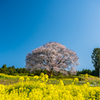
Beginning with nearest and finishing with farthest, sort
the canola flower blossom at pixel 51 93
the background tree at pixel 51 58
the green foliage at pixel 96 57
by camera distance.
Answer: the canola flower blossom at pixel 51 93
the background tree at pixel 51 58
the green foliage at pixel 96 57

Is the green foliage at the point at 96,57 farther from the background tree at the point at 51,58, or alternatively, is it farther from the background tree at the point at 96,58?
the background tree at the point at 51,58

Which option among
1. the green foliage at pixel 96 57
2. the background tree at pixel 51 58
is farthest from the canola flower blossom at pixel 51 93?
the green foliage at pixel 96 57

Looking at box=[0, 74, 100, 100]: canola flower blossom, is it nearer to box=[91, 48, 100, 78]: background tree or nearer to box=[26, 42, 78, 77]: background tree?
box=[26, 42, 78, 77]: background tree

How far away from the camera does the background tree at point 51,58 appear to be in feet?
58.0

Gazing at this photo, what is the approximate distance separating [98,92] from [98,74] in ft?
78.4

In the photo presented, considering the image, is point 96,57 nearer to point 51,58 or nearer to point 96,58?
point 96,58

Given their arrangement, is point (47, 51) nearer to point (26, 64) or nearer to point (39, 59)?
point (39, 59)

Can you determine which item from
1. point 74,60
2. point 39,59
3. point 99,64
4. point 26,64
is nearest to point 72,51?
point 74,60

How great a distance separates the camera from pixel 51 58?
18.0 meters

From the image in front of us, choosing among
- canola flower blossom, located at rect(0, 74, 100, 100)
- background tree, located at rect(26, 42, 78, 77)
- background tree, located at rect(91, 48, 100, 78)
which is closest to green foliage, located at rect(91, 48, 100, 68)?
background tree, located at rect(91, 48, 100, 78)

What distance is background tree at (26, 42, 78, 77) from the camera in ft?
58.0

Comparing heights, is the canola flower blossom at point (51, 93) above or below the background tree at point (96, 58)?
below

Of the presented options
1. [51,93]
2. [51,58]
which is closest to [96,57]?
[51,58]

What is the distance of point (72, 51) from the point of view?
1925 centimetres
